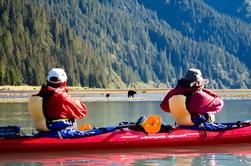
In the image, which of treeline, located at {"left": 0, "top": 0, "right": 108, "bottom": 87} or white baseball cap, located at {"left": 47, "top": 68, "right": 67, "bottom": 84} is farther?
treeline, located at {"left": 0, "top": 0, "right": 108, "bottom": 87}

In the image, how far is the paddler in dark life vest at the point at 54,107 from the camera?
1942cm

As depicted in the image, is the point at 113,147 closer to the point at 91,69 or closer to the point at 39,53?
the point at 39,53

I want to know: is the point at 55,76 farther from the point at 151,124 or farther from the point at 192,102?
the point at 192,102

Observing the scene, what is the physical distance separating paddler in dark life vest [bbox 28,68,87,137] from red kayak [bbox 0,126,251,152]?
469mm

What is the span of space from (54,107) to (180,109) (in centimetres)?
464

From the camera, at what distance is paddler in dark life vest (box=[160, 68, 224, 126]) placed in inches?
823

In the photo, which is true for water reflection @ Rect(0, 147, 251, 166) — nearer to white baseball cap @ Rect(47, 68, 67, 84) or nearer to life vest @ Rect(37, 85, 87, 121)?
life vest @ Rect(37, 85, 87, 121)

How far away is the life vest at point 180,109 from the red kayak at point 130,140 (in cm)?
40

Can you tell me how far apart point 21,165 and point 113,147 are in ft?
11.5

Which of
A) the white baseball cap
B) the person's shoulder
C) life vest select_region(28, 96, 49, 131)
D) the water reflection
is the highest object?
the white baseball cap

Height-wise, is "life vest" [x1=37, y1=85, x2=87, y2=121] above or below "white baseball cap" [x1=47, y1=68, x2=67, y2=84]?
below

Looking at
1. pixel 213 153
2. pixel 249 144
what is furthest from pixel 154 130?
pixel 249 144

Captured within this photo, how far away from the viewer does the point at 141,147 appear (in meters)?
20.5

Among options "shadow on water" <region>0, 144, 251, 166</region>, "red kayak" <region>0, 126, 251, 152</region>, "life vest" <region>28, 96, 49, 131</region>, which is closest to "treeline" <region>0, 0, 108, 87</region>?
"red kayak" <region>0, 126, 251, 152</region>
